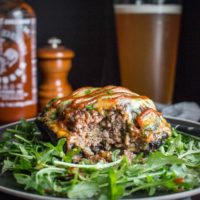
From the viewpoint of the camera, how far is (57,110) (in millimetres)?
939

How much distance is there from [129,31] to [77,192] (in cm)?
112

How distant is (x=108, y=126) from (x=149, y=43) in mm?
918

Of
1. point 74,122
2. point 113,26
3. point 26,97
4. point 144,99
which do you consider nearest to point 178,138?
point 144,99

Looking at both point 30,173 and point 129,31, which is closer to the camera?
point 30,173

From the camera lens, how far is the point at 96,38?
80.8 inches

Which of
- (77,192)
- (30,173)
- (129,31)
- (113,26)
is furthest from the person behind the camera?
(113,26)

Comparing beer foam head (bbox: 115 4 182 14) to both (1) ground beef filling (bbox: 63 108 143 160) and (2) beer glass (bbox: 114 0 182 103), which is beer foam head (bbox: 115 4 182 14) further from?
(1) ground beef filling (bbox: 63 108 143 160)

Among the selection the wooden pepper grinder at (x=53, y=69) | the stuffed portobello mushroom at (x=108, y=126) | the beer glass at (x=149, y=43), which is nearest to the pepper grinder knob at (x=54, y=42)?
the wooden pepper grinder at (x=53, y=69)

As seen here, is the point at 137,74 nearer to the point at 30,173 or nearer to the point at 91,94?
the point at 91,94

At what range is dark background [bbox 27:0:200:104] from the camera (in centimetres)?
188

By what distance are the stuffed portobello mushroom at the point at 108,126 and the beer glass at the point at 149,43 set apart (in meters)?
0.87

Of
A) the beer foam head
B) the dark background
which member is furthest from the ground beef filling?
the dark background

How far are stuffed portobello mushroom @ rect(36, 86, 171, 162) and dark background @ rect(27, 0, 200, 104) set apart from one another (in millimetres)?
1012

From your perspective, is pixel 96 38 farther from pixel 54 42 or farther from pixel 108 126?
pixel 108 126
